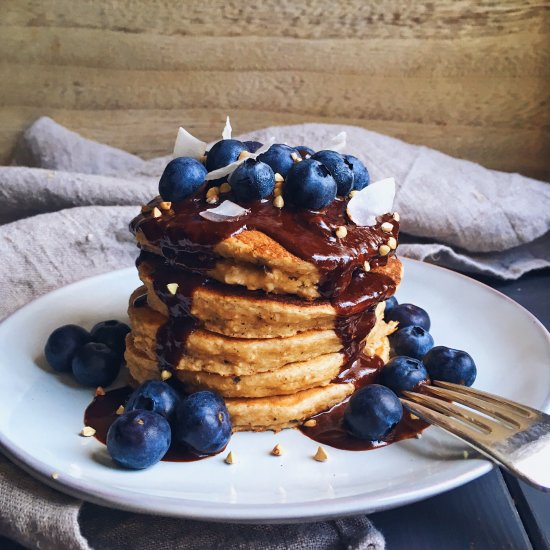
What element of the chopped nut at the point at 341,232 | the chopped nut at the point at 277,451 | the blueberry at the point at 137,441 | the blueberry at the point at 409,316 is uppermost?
the chopped nut at the point at 341,232

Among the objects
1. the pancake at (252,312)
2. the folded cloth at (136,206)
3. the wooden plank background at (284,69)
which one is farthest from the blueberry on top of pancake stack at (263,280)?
the wooden plank background at (284,69)

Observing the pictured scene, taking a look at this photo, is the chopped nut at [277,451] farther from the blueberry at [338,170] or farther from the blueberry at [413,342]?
the blueberry at [338,170]

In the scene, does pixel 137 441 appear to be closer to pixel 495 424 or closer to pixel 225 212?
pixel 225 212

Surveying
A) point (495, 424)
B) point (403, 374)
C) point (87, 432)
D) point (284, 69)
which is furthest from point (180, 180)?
point (284, 69)

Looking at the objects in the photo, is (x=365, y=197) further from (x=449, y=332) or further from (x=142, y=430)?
(x=142, y=430)

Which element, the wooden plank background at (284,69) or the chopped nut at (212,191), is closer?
the chopped nut at (212,191)

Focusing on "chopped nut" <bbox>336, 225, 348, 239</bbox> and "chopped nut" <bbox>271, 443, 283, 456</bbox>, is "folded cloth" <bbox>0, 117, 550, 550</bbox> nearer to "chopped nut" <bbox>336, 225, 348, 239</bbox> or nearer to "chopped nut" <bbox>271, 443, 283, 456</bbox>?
"chopped nut" <bbox>336, 225, 348, 239</bbox>
